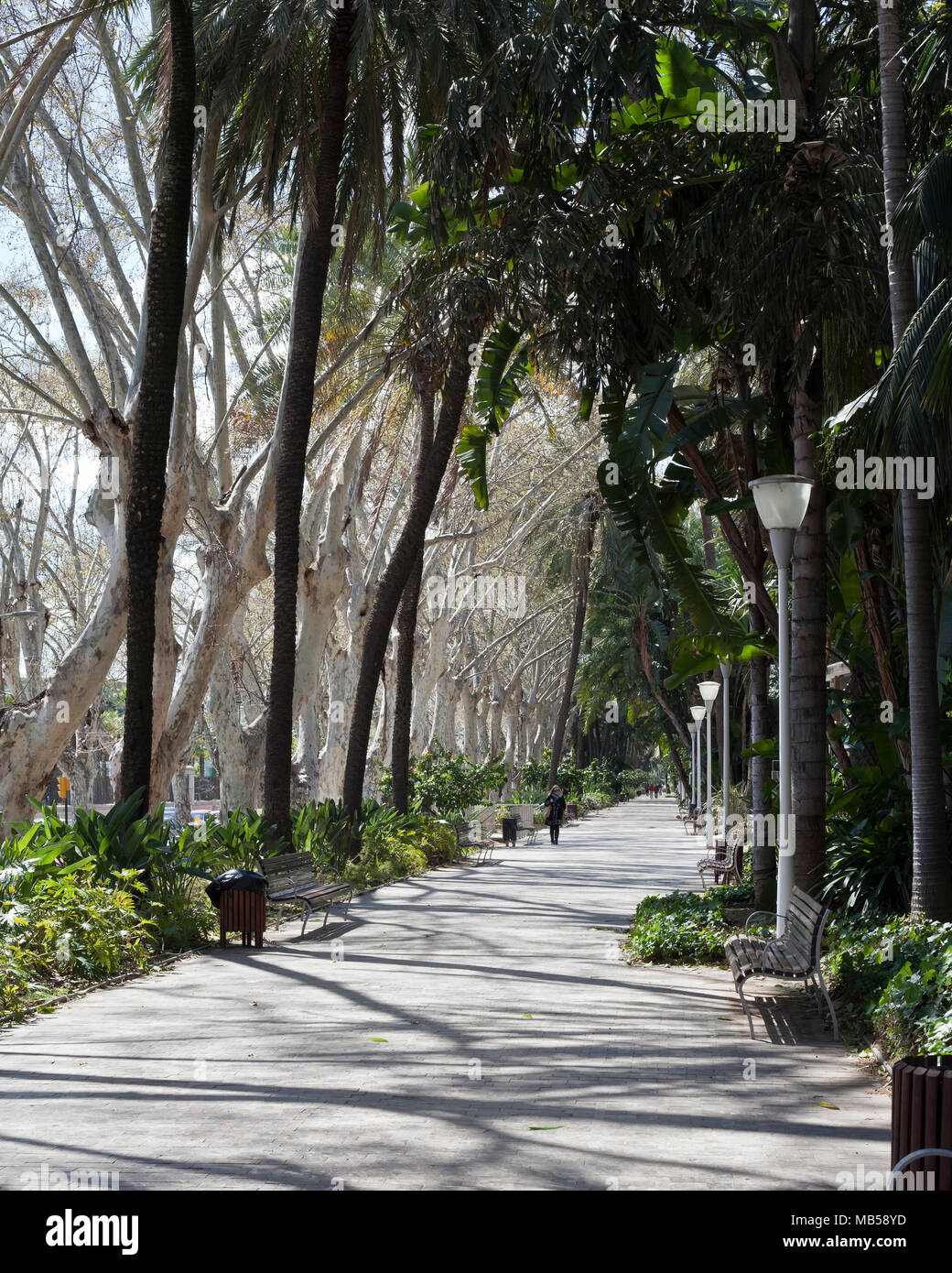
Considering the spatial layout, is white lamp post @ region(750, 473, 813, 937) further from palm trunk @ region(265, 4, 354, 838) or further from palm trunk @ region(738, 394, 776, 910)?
palm trunk @ region(265, 4, 354, 838)

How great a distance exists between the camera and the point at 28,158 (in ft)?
53.4

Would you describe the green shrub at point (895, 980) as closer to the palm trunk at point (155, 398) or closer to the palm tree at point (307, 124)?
the palm trunk at point (155, 398)

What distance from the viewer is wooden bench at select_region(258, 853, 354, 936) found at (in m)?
13.7

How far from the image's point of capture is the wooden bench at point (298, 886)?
541 inches

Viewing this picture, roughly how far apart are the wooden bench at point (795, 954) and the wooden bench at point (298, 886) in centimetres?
554

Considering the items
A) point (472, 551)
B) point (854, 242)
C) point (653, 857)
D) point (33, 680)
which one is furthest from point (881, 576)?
point (472, 551)

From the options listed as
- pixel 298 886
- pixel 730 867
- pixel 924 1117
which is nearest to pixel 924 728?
pixel 924 1117

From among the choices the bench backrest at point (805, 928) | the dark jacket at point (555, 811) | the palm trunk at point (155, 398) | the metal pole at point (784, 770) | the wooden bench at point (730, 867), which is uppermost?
the palm trunk at point (155, 398)

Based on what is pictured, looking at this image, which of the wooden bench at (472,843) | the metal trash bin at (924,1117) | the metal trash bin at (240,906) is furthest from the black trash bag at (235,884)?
the wooden bench at (472,843)

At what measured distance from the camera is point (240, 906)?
12484mm

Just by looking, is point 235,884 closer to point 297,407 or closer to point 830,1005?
point 830,1005

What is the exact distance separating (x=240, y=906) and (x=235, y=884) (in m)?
0.34
